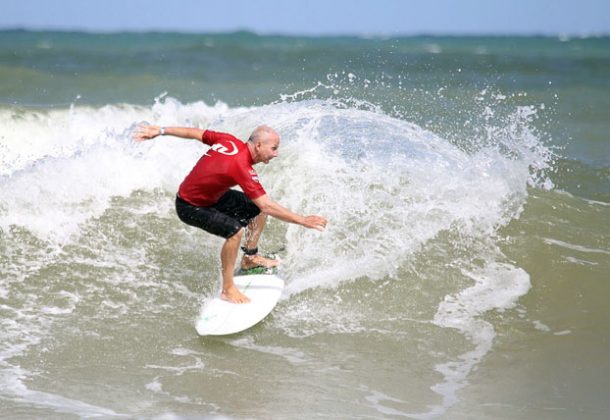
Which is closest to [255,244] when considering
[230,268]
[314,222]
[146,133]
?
[230,268]

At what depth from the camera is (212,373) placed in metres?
5.64

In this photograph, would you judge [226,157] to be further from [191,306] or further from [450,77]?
[450,77]

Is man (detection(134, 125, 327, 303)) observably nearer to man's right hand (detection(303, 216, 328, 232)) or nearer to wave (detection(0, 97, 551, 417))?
man's right hand (detection(303, 216, 328, 232))

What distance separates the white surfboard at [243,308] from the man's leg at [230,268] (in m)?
0.05

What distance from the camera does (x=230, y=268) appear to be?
6.32 meters

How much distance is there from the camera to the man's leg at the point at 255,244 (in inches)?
264

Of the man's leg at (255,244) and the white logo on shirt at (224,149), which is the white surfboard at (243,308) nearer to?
the man's leg at (255,244)

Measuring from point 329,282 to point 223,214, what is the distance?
54.2 inches

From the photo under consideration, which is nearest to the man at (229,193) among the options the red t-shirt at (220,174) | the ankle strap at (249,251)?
the red t-shirt at (220,174)

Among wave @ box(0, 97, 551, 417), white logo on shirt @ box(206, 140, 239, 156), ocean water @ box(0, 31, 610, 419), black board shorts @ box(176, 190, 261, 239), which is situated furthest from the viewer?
wave @ box(0, 97, 551, 417)

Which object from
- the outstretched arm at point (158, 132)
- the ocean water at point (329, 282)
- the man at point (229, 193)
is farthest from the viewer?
the outstretched arm at point (158, 132)

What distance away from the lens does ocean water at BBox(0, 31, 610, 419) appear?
5.38 m

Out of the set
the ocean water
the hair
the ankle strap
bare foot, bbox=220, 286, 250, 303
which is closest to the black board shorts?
the ankle strap

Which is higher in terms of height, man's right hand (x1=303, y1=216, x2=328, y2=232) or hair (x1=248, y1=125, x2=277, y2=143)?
hair (x1=248, y1=125, x2=277, y2=143)
